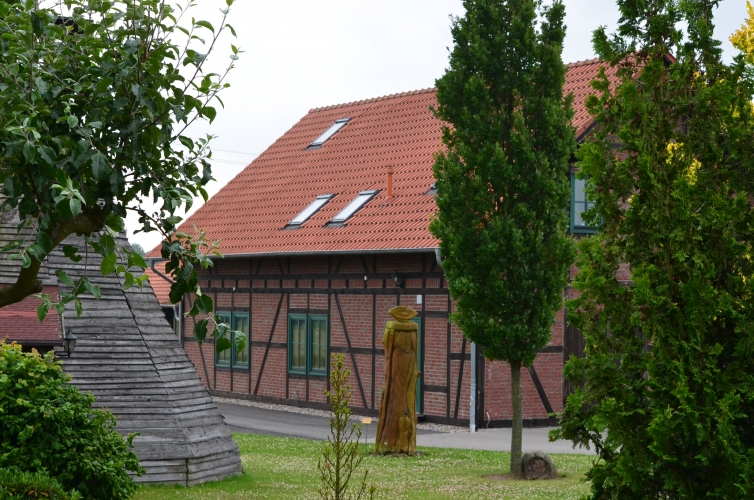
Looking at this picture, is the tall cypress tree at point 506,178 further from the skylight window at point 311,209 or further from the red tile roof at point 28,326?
the skylight window at point 311,209

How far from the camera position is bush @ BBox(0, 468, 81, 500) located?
7078 mm

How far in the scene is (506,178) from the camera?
550 inches

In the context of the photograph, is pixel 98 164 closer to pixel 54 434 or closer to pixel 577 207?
pixel 54 434

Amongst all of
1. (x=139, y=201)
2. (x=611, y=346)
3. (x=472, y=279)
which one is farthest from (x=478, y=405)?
(x=139, y=201)

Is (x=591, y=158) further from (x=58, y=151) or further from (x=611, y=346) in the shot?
(x=58, y=151)

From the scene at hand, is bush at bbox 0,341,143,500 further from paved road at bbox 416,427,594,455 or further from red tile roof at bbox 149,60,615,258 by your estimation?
red tile roof at bbox 149,60,615,258

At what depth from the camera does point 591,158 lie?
7.49 meters

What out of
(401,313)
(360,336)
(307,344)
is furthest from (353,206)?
(401,313)

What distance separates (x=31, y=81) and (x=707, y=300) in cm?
419

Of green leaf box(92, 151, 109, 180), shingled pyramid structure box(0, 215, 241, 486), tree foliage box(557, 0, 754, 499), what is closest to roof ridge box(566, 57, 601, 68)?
shingled pyramid structure box(0, 215, 241, 486)

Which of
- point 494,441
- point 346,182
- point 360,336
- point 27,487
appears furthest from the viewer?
point 346,182

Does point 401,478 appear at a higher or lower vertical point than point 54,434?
lower

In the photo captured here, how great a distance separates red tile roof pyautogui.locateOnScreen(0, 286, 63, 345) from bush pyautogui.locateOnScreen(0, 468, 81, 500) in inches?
180

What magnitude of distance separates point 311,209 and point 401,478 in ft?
41.5
